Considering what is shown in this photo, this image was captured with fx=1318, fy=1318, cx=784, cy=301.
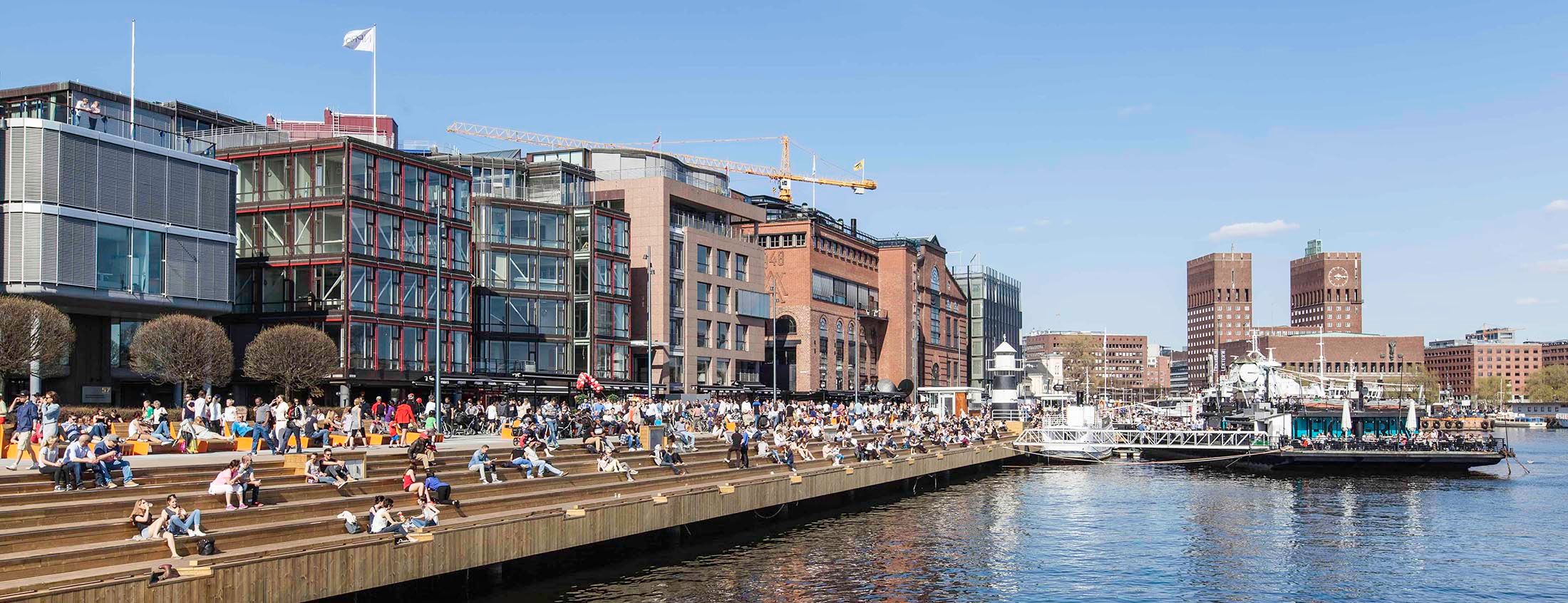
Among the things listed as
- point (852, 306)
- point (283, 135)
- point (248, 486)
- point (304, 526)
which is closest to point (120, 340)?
point (283, 135)

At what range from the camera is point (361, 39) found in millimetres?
67188

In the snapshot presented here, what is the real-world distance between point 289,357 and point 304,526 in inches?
1107

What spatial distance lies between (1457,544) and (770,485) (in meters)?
24.2

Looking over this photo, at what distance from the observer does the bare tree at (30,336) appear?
42656mm

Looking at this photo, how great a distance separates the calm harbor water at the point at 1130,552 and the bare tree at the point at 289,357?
20994 mm

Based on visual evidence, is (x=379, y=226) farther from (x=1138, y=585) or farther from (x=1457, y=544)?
(x=1457, y=544)

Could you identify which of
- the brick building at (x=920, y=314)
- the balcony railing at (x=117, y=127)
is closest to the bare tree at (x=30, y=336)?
the balcony railing at (x=117, y=127)

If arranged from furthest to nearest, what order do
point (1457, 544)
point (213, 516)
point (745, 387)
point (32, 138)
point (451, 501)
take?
point (745, 387), point (32, 138), point (1457, 544), point (451, 501), point (213, 516)

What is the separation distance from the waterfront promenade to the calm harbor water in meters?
1.75

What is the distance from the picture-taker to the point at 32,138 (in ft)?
162

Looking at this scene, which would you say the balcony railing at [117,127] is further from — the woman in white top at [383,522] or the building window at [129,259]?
the woman in white top at [383,522]

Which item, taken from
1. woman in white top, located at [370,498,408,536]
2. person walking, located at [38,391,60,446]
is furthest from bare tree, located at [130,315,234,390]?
woman in white top, located at [370,498,408,536]

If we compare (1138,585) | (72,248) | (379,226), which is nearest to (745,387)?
(379,226)

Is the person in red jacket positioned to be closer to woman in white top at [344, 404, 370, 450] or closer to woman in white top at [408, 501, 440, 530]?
woman in white top at [344, 404, 370, 450]
